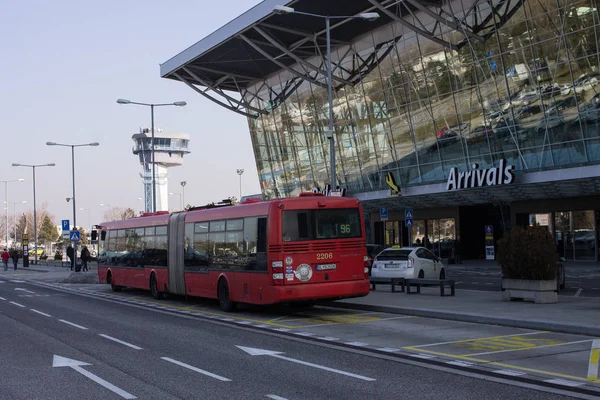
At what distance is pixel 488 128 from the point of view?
140 feet

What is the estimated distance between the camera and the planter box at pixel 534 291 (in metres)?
19.2

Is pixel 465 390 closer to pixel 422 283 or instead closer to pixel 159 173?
pixel 422 283

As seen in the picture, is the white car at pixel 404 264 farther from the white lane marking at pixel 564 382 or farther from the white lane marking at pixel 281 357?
the white lane marking at pixel 564 382

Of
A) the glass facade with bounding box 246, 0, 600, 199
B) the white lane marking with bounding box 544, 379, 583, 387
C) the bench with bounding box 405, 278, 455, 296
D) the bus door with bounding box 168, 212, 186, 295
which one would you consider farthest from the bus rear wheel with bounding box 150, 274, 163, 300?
the glass facade with bounding box 246, 0, 600, 199

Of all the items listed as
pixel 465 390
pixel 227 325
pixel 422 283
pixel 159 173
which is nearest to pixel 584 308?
pixel 422 283

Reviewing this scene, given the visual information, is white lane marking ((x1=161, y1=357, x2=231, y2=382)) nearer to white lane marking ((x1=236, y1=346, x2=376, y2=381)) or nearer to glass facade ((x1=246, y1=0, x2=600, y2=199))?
white lane marking ((x1=236, y1=346, x2=376, y2=381))

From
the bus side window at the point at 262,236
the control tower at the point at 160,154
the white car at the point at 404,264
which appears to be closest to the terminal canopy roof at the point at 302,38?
the white car at the point at 404,264

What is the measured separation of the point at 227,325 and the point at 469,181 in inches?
1110

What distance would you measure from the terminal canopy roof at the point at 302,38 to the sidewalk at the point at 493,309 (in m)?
21.8

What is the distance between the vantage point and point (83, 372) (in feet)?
36.3

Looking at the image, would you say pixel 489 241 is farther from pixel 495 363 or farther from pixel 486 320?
pixel 495 363

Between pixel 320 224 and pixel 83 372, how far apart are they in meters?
9.10

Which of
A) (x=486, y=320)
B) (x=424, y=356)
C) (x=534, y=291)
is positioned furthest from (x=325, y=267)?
(x=424, y=356)

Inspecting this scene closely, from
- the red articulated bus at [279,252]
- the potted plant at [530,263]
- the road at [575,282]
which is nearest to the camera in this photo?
the red articulated bus at [279,252]
